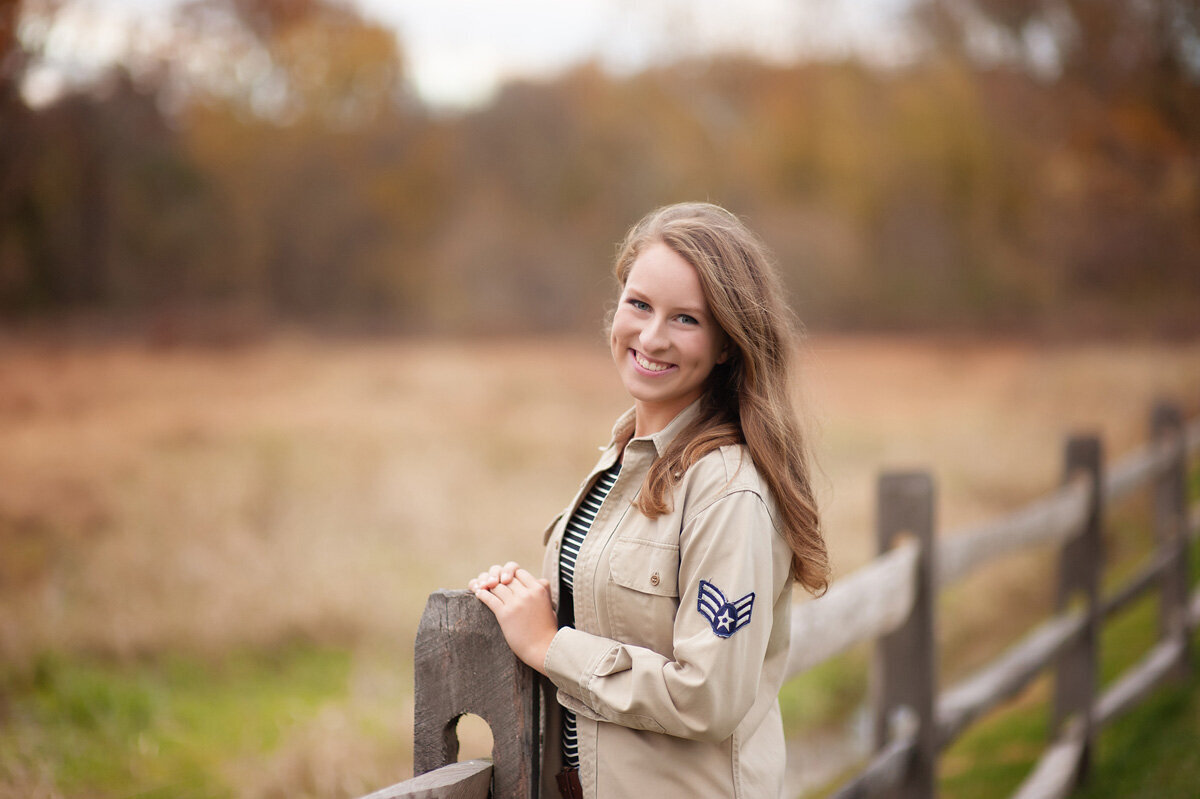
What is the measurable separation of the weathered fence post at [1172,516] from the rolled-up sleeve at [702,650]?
4.50 metres

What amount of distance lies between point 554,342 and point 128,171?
6034mm

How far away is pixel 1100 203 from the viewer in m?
12.4

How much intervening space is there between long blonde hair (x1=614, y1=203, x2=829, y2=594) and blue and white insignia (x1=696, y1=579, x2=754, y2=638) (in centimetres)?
14

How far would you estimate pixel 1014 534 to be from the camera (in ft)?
9.86

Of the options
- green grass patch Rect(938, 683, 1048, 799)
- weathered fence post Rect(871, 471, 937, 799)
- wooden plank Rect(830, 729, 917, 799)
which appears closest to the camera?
wooden plank Rect(830, 729, 917, 799)

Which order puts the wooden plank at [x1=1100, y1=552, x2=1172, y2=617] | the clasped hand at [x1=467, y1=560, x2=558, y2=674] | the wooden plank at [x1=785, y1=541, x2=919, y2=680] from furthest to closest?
the wooden plank at [x1=1100, y1=552, x2=1172, y2=617] < the wooden plank at [x1=785, y1=541, x2=919, y2=680] < the clasped hand at [x1=467, y1=560, x2=558, y2=674]

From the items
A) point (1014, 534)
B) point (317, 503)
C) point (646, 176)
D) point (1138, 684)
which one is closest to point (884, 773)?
point (1014, 534)

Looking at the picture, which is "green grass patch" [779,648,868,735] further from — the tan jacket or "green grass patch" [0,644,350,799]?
the tan jacket

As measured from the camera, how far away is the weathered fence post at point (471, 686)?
1316mm

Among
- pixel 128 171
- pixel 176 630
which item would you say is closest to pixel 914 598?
pixel 176 630

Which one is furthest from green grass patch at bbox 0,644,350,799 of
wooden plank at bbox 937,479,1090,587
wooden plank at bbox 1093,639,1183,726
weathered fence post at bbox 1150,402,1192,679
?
weathered fence post at bbox 1150,402,1192,679

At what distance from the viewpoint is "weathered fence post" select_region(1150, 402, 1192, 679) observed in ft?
16.1

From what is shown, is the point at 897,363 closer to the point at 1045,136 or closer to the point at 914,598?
the point at 1045,136

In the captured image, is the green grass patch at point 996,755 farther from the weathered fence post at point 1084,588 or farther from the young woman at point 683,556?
the young woman at point 683,556
